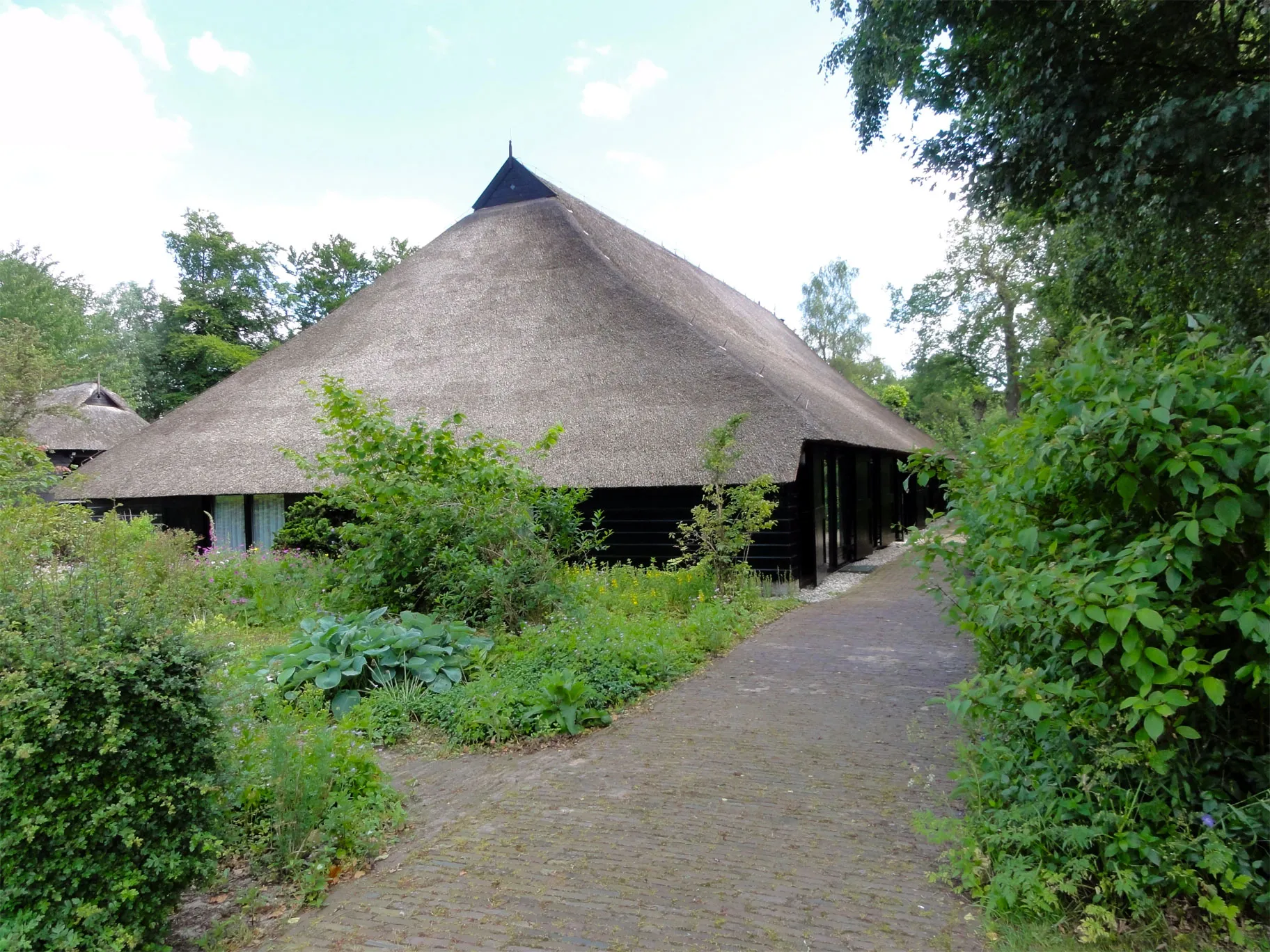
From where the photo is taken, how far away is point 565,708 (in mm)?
5262

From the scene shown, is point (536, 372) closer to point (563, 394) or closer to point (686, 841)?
point (563, 394)

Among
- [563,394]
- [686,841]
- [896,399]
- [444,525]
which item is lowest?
[686,841]

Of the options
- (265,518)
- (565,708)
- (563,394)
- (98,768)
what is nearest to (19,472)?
(265,518)

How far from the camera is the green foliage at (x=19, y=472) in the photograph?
12.0 meters

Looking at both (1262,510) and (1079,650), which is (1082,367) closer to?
(1262,510)

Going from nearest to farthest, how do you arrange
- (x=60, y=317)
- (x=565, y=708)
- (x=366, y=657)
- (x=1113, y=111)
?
(x=565, y=708) → (x=366, y=657) → (x=1113, y=111) → (x=60, y=317)

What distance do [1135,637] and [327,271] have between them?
4567cm

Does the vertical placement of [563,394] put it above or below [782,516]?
above

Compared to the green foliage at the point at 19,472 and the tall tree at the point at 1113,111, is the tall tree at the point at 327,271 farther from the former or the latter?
the tall tree at the point at 1113,111

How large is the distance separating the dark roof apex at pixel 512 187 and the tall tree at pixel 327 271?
2529cm

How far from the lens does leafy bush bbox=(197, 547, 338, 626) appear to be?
8.59m

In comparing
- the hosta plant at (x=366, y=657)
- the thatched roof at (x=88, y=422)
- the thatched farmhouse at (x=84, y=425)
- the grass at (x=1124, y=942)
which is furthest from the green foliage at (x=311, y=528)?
the thatched farmhouse at (x=84, y=425)

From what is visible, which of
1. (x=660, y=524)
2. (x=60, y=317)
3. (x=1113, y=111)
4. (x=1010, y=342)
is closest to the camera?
(x=1113, y=111)

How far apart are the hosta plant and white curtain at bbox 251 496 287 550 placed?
8.78 meters
